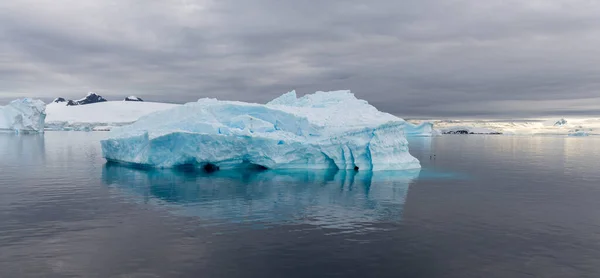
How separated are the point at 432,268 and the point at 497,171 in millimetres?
27640

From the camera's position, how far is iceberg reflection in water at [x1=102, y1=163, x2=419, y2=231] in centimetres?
1747

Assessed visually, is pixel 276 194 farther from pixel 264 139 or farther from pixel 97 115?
pixel 97 115

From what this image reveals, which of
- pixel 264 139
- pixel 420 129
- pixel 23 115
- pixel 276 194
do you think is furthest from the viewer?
pixel 420 129

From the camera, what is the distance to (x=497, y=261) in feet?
40.6

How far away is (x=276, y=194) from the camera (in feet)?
74.1

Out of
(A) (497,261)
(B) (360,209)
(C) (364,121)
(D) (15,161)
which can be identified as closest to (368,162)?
(C) (364,121)

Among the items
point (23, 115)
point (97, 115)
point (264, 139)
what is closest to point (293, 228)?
point (264, 139)

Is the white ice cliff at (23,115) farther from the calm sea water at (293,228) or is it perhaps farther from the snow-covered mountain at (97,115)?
the calm sea water at (293,228)

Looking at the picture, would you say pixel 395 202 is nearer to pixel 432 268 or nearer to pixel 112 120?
pixel 432 268

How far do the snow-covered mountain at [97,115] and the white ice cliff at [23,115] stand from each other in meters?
38.2

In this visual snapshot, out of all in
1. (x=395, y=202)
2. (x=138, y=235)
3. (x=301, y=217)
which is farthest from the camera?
(x=395, y=202)

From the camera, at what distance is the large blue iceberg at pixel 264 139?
31406 millimetres

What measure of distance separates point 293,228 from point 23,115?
368ft

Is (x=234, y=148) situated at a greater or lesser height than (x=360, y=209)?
greater
